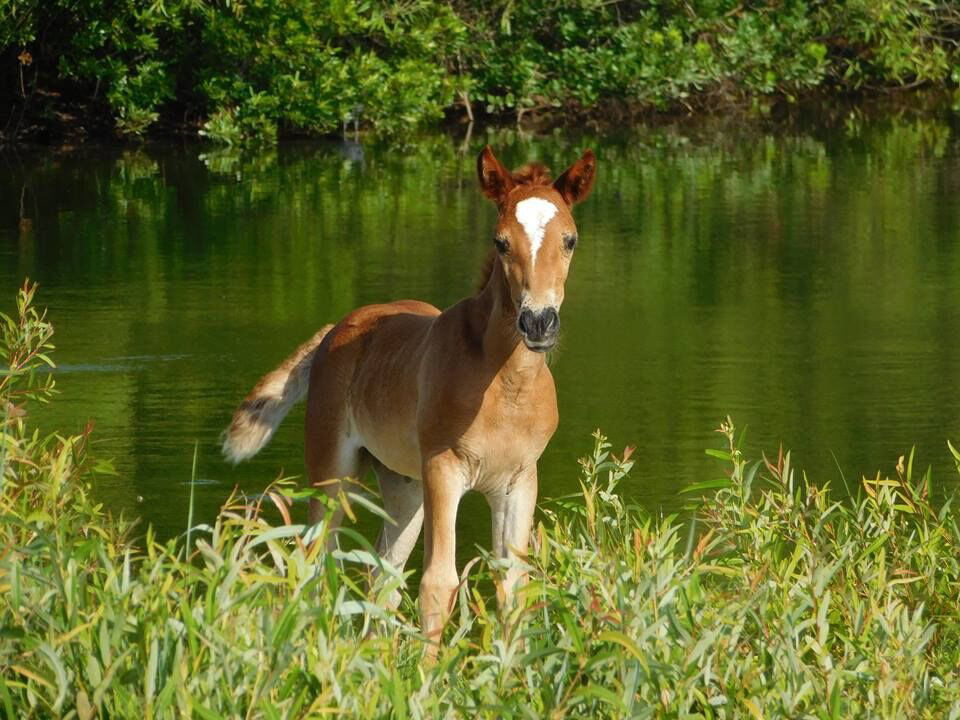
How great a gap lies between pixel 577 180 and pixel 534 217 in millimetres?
347

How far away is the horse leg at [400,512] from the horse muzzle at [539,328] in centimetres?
160

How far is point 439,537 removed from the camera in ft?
20.2

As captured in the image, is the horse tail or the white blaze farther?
the horse tail

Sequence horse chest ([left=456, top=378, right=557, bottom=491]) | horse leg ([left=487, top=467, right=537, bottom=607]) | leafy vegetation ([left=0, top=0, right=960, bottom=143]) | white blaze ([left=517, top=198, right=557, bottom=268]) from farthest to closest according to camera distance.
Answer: leafy vegetation ([left=0, top=0, right=960, bottom=143]), horse leg ([left=487, top=467, right=537, bottom=607]), horse chest ([left=456, top=378, right=557, bottom=491]), white blaze ([left=517, top=198, right=557, bottom=268])

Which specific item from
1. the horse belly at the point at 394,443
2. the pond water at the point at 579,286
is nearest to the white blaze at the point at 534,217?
the horse belly at the point at 394,443

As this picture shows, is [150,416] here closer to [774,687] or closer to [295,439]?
[295,439]

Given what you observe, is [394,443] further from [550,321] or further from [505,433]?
[550,321]

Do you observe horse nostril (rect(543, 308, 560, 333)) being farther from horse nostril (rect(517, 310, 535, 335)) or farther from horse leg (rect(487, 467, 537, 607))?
horse leg (rect(487, 467, 537, 607))

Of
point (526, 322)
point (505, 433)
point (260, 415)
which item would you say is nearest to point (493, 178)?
point (526, 322)

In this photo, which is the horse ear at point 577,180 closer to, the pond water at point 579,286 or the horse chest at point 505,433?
the horse chest at point 505,433

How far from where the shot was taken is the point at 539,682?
479 centimetres

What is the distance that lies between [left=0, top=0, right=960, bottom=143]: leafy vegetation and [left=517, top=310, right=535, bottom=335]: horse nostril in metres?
18.8

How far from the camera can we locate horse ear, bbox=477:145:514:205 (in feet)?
19.8

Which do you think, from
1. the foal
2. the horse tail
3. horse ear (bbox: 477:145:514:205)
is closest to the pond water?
the horse tail
